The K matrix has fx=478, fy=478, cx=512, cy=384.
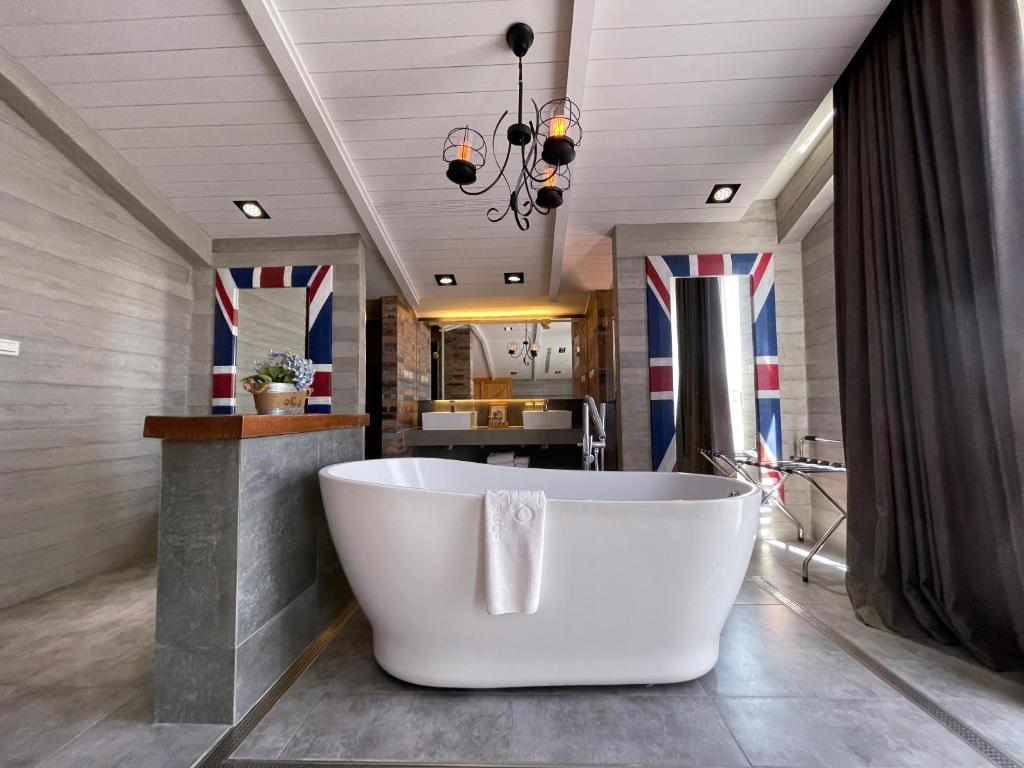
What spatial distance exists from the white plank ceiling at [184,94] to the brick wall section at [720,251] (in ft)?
6.31

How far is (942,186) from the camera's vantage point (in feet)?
5.44

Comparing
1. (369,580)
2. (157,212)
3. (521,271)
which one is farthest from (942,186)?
(157,212)

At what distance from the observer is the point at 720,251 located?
329 centimetres

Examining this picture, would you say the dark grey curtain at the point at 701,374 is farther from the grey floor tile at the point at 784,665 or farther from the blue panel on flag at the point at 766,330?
the grey floor tile at the point at 784,665

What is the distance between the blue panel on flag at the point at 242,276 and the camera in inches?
135

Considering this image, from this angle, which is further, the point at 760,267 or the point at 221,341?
the point at 221,341

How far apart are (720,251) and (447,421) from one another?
269 centimetres

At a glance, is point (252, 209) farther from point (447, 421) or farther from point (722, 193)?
point (722, 193)

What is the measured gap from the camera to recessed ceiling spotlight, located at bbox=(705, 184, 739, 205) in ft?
9.50

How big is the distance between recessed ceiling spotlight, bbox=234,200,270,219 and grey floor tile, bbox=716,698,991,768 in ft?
11.4

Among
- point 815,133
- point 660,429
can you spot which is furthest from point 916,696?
point 815,133

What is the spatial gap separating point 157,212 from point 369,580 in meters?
2.76

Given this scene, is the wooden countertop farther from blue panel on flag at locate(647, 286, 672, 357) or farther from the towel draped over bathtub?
blue panel on flag at locate(647, 286, 672, 357)

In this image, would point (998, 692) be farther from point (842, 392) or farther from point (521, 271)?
point (521, 271)
